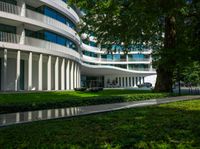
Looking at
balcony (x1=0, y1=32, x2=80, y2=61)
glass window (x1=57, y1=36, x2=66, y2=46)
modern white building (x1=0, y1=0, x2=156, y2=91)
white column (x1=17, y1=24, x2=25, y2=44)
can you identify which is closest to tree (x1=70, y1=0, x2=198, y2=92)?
modern white building (x1=0, y1=0, x2=156, y2=91)

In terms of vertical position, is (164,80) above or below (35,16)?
below

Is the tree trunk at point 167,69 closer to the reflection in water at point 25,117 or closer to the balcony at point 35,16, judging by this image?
the balcony at point 35,16

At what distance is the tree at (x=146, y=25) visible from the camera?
9.69m

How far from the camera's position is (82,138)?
6863 mm

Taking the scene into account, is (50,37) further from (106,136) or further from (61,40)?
(106,136)

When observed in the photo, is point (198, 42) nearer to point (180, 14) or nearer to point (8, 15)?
point (180, 14)

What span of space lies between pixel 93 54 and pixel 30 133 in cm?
6509

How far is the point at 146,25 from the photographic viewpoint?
43.0 ft

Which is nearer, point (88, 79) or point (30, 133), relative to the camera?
point (30, 133)

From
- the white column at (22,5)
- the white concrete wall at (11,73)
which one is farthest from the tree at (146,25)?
the white concrete wall at (11,73)

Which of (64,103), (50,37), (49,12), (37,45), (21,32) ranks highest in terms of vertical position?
(49,12)

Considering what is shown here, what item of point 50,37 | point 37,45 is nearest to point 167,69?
point 37,45

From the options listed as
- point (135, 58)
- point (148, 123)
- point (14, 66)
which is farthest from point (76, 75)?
point (135, 58)

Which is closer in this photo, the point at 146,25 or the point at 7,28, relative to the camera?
the point at 146,25
